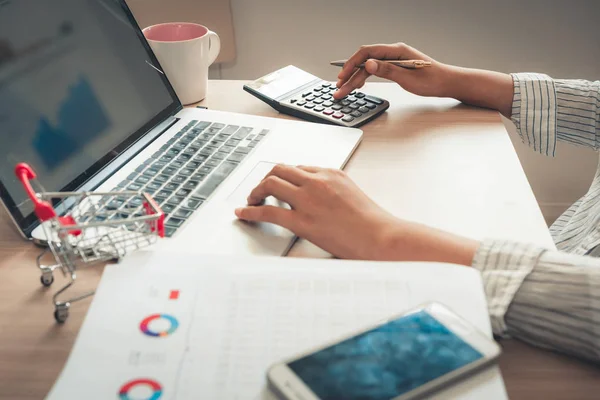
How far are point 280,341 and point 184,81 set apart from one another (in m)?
0.61

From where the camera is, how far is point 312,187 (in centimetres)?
67

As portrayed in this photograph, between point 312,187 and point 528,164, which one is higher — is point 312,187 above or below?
above

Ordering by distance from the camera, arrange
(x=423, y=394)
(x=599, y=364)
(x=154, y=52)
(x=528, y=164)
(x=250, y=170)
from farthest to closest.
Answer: (x=528, y=164) → (x=154, y=52) → (x=250, y=170) → (x=599, y=364) → (x=423, y=394)

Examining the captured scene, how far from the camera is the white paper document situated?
434mm

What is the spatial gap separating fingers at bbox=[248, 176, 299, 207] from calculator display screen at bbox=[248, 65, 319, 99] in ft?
1.09

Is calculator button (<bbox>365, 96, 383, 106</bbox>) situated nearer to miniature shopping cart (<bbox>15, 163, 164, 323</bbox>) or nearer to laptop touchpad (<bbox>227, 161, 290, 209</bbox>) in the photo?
laptop touchpad (<bbox>227, 161, 290, 209</bbox>)

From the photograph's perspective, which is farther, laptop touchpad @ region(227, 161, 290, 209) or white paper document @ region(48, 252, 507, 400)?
laptop touchpad @ region(227, 161, 290, 209)

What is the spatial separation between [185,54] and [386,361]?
2.15ft

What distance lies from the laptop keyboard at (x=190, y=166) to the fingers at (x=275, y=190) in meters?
0.07

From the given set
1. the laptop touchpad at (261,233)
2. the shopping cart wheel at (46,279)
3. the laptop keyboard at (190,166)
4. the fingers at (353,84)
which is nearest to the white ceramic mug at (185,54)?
the laptop keyboard at (190,166)

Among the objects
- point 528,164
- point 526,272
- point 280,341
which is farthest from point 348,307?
point 528,164

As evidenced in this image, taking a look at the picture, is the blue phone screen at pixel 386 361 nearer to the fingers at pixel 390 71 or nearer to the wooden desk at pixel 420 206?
the wooden desk at pixel 420 206

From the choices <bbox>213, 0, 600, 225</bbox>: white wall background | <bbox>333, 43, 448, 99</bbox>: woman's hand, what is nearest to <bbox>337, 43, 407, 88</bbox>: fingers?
<bbox>333, 43, 448, 99</bbox>: woman's hand

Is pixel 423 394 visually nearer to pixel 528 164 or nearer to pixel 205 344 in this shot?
pixel 205 344
